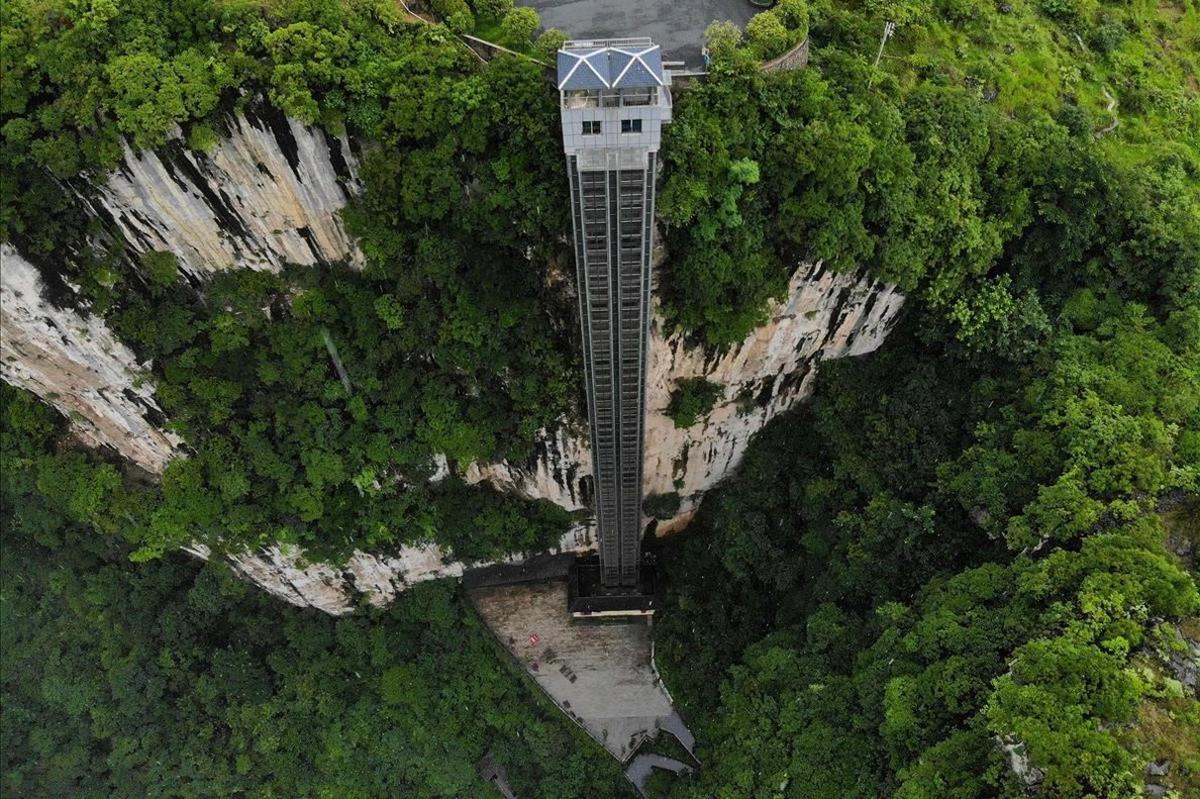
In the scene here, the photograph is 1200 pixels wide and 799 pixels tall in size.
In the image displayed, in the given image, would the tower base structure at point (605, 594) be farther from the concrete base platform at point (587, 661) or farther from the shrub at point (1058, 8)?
the shrub at point (1058, 8)

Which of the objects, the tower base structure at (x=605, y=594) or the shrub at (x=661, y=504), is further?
the tower base structure at (x=605, y=594)

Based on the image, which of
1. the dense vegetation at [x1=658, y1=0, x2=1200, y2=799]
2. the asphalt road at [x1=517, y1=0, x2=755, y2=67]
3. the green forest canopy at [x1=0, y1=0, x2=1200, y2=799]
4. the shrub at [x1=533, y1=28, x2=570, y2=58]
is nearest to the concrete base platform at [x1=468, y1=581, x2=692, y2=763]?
the green forest canopy at [x1=0, y1=0, x2=1200, y2=799]

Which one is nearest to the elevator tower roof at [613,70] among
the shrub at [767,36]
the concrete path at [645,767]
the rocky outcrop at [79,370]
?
the shrub at [767,36]

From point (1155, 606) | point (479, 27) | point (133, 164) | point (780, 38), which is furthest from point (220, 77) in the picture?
point (1155, 606)

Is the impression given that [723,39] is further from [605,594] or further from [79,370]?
[605,594]

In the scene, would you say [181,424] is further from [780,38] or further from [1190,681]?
[1190,681]
